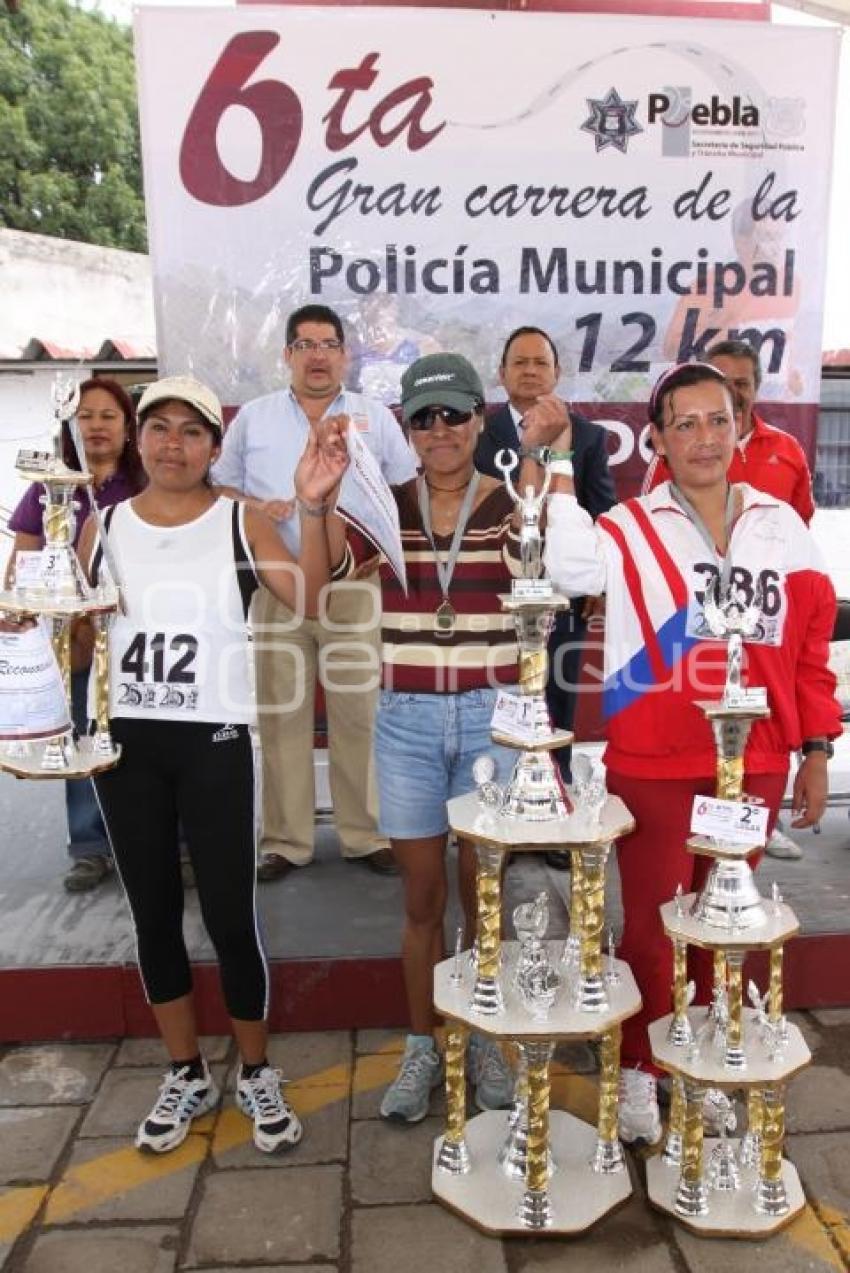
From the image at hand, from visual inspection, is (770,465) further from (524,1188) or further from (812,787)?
(524,1188)

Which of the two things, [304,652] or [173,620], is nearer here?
[173,620]

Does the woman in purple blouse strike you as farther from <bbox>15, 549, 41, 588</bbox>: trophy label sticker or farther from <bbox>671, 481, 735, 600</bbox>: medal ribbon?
<bbox>671, 481, 735, 600</bbox>: medal ribbon

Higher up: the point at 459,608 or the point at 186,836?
the point at 459,608

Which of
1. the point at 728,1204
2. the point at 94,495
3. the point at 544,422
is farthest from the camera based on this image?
the point at 94,495

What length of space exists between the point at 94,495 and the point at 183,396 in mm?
1019

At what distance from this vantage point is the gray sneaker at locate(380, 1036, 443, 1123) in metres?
2.57

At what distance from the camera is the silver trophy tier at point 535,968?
215 centimetres

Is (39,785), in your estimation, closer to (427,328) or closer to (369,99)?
(427,328)

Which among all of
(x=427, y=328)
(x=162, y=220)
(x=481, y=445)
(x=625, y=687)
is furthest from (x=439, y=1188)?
(x=162, y=220)

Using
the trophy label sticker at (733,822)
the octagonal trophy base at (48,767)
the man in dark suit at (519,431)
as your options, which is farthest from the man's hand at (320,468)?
the man in dark suit at (519,431)

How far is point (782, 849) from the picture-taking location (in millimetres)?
3830

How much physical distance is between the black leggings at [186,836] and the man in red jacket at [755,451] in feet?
5.32

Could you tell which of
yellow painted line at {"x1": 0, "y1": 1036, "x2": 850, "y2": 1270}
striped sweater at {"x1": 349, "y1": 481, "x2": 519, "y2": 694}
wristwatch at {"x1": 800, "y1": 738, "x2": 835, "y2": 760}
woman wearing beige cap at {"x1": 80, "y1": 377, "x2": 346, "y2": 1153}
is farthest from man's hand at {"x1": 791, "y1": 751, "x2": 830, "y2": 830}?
woman wearing beige cap at {"x1": 80, "y1": 377, "x2": 346, "y2": 1153}

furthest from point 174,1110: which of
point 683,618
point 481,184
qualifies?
point 481,184
